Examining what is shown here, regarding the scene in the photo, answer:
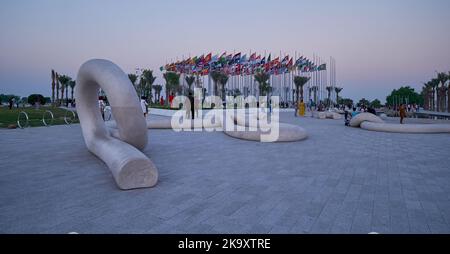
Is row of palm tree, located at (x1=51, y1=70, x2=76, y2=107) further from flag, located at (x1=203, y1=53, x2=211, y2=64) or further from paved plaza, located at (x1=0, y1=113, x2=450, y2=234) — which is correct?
paved plaza, located at (x1=0, y1=113, x2=450, y2=234)

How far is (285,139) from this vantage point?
10.5m

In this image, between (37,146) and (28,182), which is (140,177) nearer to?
(28,182)

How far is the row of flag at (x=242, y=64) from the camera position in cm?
5034

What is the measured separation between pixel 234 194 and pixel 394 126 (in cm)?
1321

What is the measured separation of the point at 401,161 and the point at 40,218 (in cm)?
785

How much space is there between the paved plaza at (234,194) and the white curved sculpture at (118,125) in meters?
0.30

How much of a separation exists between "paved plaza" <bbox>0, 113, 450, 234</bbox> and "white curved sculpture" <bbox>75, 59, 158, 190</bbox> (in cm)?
30

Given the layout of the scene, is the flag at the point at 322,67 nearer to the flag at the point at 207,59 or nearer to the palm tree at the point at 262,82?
the palm tree at the point at 262,82

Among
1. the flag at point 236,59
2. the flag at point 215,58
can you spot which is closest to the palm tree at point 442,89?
the flag at point 236,59

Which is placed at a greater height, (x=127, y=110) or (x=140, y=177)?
(x=127, y=110)

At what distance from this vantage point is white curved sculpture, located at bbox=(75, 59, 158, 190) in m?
4.91

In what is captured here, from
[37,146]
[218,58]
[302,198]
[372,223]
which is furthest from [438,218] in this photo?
[218,58]
